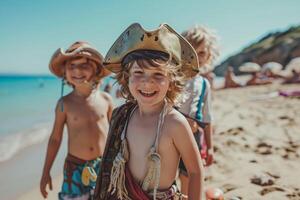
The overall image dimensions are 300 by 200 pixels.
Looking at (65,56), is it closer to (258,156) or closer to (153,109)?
(153,109)

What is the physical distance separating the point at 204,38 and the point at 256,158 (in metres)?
2.29

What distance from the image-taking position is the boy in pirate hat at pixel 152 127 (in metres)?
1.72

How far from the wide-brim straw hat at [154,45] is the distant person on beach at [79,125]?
0.91 metres

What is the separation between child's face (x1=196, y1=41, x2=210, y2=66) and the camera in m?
2.96

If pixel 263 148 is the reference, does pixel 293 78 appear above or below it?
above

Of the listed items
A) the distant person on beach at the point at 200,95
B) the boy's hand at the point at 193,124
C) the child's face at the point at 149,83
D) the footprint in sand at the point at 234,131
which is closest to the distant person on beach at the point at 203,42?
the distant person on beach at the point at 200,95

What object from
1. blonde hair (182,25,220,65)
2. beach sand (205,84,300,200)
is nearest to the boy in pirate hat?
blonde hair (182,25,220,65)

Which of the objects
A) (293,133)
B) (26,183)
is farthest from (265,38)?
(26,183)

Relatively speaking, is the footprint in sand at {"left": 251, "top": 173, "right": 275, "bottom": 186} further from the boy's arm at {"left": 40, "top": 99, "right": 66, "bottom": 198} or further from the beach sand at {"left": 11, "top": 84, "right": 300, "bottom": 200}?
the boy's arm at {"left": 40, "top": 99, "right": 66, "bottom": 198}

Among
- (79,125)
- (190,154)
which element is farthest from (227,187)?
(190,154)

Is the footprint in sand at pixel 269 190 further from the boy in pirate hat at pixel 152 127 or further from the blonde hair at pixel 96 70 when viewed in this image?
the blonde hair at pixel 96 70

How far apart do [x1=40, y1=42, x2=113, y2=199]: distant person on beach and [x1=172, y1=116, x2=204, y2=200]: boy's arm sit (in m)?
1.12

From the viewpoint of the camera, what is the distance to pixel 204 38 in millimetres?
2955

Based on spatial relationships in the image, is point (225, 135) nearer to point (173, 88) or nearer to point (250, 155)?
point (250, 155)
